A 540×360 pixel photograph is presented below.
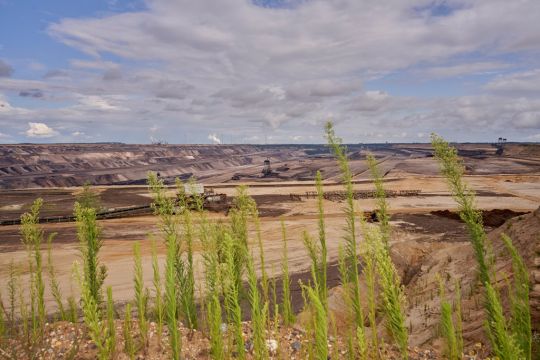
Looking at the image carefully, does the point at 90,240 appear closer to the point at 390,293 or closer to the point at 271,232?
the point at 390,293

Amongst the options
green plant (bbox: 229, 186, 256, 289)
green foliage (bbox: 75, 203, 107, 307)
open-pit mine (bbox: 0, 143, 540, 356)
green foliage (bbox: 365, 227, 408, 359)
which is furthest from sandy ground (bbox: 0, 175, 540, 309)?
green foliage (bbox: 365, 227, 408, 359)

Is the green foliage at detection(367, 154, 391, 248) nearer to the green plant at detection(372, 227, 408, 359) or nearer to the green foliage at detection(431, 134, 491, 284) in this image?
the green foliage at detection(431, 134, 491, 284)

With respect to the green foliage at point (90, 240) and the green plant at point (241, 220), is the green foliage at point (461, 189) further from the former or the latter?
the green foliage at point (90, 240)

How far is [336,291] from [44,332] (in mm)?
9753

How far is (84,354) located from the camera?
19.0 feet

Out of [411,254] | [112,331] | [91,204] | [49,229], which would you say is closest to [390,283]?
[112,331]

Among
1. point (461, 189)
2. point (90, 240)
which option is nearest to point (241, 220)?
point (90, 240)

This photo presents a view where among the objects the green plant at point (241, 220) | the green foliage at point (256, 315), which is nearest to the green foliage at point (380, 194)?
the green plant at point (241, 220)

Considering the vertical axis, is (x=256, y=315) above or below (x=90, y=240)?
below

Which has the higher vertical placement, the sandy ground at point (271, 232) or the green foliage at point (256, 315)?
the green foliage at point (256, 315)

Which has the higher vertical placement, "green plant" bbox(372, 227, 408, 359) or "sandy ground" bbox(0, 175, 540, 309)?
"green plant" bbox(372, 227, 408, 359)

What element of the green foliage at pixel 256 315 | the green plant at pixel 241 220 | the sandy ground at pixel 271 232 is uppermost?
the green plant at pixel 241 220

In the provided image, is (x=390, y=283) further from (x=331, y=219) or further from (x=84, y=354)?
(x=331, y=219)

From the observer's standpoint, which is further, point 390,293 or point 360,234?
point 360,234
